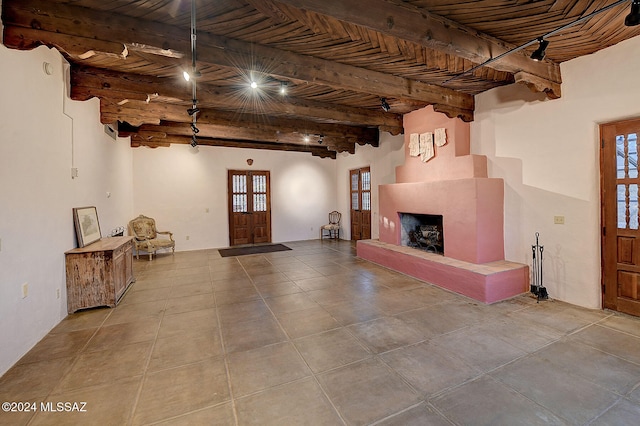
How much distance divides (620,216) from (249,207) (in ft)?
25.2

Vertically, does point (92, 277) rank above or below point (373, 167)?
below

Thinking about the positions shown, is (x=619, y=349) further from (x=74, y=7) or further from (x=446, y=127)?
(x=74, y=7)

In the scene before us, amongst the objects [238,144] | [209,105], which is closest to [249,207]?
[238,144]

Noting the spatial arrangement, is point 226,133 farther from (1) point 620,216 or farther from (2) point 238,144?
(1) point 620,216

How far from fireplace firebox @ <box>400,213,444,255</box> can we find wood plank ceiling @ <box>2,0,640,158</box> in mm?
2022

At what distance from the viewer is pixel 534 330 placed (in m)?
2.84

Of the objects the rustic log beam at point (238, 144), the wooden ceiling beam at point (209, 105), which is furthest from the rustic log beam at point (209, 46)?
the rustic log beam at point (238, 144)

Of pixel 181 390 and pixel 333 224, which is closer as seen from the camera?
pixel 181 390

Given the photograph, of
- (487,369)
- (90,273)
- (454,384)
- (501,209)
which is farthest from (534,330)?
(90,273)

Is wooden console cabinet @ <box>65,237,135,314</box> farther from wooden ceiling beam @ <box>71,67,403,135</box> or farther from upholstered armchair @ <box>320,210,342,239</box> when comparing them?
upholstered armchair @ <box>320,210,342,239</box>

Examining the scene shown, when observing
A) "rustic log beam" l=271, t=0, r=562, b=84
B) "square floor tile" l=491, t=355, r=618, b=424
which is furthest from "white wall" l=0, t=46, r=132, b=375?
"square floor tile" l=491, t=355, r=618, b=424

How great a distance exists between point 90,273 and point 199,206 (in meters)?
4.35

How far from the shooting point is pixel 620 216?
318 cm

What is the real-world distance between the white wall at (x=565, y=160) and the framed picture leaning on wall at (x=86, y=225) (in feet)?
20.3
